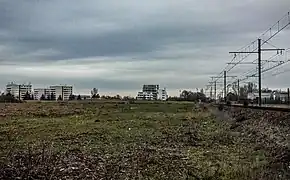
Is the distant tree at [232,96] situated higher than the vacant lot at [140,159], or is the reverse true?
the distant tree at [232,96]

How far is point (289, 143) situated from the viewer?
1803 cm

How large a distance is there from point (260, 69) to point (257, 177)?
43.8m

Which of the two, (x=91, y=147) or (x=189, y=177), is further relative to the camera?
(x=91, y=147)

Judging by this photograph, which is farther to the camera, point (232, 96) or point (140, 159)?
point (232, 96)

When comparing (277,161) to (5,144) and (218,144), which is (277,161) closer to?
(218,144)

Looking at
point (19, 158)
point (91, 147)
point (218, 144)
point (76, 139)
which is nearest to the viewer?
point (19, 158)

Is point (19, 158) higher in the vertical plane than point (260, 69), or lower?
lower

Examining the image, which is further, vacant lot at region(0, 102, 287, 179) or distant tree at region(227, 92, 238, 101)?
distant tree at region(227, 92, 238, 101)

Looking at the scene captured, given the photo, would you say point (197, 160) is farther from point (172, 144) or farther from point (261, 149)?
point (172, 144)

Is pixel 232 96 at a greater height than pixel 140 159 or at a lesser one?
greater

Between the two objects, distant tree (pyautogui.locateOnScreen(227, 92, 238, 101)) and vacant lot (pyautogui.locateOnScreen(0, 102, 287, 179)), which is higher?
distant tree (pyautogui.locateOnScreen(227, 92, 238, 101))

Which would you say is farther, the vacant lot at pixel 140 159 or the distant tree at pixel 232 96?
the distant tree at pixel 232 96

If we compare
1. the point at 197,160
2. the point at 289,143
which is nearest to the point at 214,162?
the point at 197,160

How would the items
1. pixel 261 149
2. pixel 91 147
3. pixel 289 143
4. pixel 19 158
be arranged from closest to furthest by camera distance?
pixel 19 158, pixel 289 143, pixel 261 149, pixel 91 147
